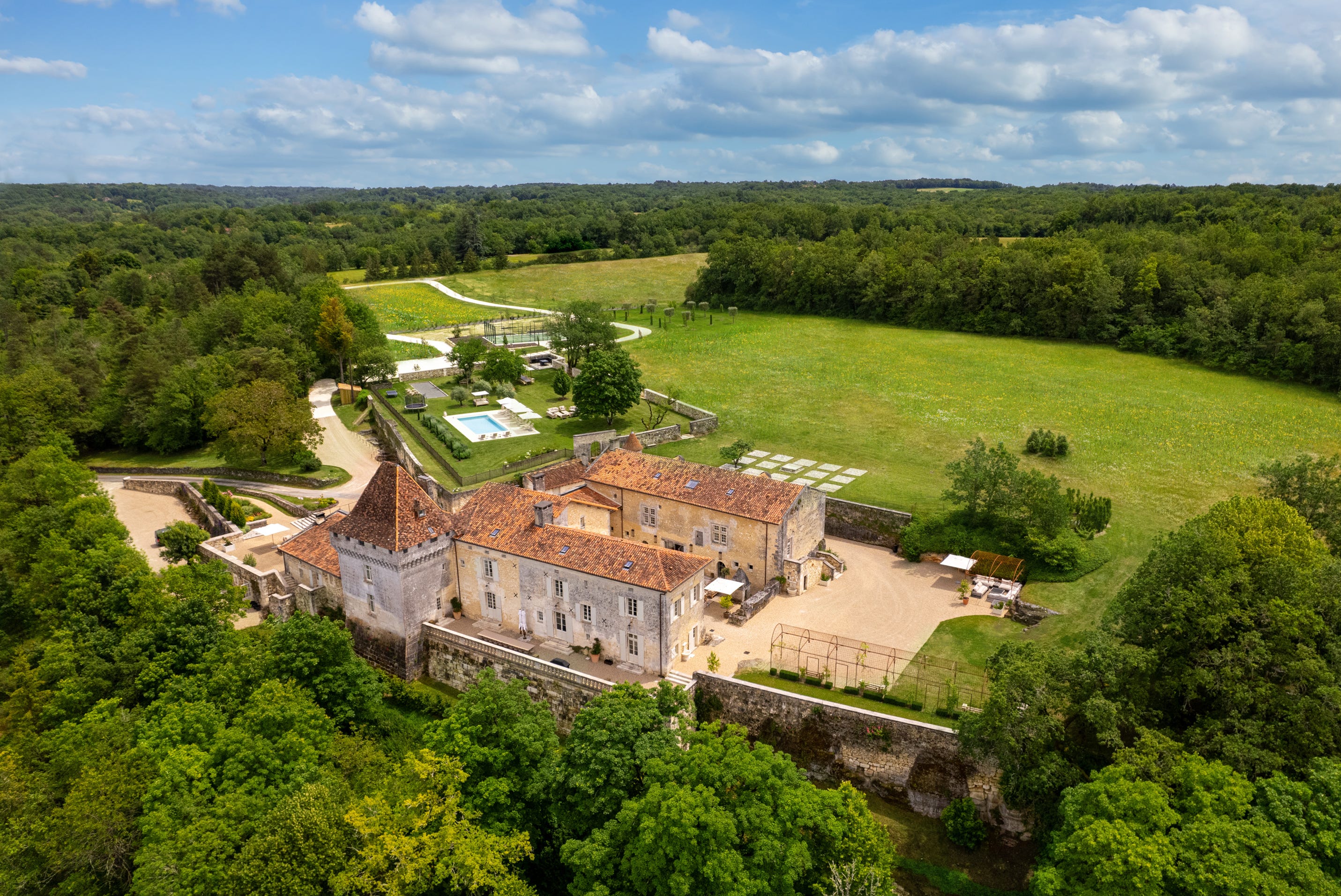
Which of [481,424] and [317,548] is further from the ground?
[317,548]

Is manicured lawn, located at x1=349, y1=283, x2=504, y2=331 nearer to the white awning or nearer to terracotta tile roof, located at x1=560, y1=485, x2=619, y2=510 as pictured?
the white awning

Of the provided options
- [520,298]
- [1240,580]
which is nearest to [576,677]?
[1240,580]

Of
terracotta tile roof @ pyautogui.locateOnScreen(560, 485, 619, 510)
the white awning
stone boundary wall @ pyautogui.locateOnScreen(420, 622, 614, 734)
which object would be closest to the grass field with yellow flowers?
terracotta tile roof @ pyautogui.locateOnScreen(560, 485, 619, 510)

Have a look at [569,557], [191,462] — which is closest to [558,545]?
[569,557]

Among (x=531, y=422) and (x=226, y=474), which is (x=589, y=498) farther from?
(x=226, y=474)

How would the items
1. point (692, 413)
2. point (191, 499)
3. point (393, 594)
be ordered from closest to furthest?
point (393, 594), point (191, 499), point (692, 413)

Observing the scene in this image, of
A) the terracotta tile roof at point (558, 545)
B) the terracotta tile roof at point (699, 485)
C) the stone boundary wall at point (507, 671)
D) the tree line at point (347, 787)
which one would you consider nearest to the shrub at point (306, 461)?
the tree line at point (347, 787)

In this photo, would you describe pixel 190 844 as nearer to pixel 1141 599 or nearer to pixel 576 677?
pixel 576 677
